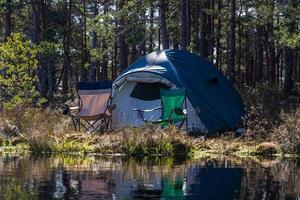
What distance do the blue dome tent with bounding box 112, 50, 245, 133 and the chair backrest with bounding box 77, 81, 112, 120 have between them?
808mm

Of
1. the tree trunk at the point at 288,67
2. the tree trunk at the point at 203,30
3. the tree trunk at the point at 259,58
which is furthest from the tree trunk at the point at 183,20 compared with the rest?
the tree trunk at the point at 259,58

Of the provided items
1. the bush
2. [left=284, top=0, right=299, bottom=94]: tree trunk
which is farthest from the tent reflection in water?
the bush

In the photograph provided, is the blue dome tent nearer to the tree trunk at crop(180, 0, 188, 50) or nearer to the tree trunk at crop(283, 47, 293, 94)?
the tree trunk at crop(180, 0, 188, 50)

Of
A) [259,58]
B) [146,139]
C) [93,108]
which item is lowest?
[146,139]

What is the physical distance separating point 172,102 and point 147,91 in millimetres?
1722

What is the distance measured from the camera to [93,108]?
53.9ft

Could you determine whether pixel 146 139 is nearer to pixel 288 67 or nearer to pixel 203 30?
pixel 288 67

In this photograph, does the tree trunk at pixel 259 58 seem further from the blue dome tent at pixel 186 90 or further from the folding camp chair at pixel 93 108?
the folding camp chair at pixel 93 108

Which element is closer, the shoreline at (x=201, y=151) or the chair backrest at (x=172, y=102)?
the shoreline at (x=201, y=151)

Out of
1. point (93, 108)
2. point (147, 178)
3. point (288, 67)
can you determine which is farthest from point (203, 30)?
point (147, 178)

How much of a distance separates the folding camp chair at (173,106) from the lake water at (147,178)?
3073 mm

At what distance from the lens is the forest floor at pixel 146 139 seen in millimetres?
13500

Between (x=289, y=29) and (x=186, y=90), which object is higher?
(x=289, y=29)

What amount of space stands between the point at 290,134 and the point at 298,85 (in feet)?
31.7
